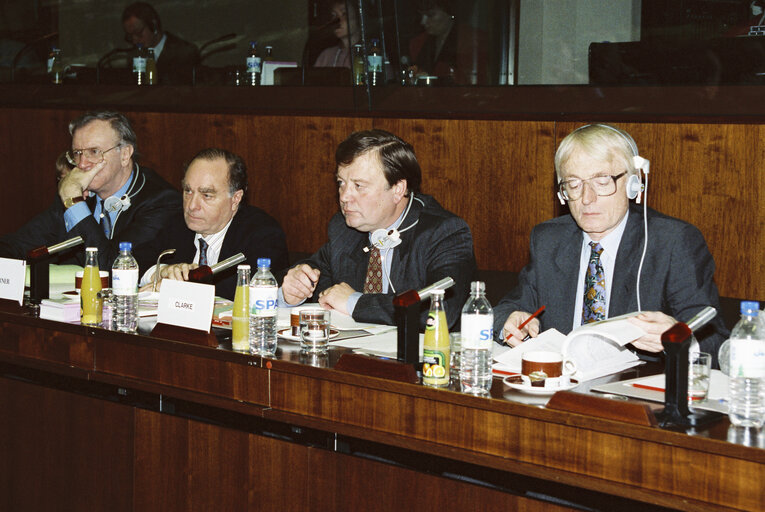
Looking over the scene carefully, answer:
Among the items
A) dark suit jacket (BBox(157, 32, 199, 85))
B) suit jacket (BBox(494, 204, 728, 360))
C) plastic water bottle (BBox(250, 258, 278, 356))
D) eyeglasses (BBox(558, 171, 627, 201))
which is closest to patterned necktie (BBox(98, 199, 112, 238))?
dark suit jacket (BBox(157, 32, 199, 85))

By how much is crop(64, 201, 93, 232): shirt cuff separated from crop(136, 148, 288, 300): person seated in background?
35cm

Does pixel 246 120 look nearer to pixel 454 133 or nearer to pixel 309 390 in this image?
pixel 454 133

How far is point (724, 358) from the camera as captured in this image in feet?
6.60

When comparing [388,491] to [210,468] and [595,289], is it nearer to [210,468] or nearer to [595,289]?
[210,468]

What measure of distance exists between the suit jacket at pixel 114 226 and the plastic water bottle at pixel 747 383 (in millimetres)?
2533

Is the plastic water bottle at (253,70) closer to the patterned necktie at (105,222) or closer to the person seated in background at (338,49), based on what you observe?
the person seated in background at (338,49)

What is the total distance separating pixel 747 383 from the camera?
1.64m

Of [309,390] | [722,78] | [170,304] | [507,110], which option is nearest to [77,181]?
[170,304]

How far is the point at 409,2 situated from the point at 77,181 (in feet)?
5.23

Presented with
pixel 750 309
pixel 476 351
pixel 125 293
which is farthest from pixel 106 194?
pixel 750 309

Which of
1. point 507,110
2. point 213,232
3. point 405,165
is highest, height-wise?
point 507,110

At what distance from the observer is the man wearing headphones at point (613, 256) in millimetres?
2383

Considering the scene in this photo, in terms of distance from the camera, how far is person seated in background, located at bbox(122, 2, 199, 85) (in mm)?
4840

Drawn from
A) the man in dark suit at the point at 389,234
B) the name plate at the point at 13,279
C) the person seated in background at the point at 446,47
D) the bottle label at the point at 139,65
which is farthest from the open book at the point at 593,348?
the bottle label at the point at 139,65
